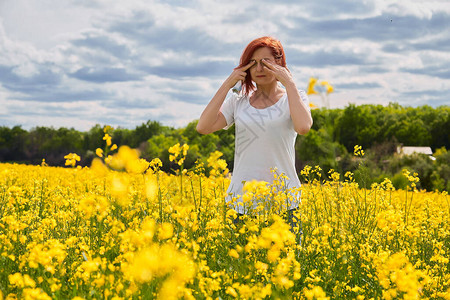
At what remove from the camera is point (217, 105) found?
3.62 meters

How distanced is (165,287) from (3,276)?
7.32 feet

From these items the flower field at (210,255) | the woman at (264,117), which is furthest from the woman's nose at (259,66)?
the flower field at (210,255)

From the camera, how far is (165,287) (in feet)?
6.08

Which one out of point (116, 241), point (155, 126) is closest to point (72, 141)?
point (155, 126)

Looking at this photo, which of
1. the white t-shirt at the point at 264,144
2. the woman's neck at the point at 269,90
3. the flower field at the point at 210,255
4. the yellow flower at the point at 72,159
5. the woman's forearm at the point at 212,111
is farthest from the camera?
the yellow flower at the point at 72,159

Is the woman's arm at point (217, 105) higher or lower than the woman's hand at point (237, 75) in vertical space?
lower

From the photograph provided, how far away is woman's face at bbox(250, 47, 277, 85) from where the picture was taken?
3506mm

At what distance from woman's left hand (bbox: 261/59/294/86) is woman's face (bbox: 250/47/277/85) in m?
0.04

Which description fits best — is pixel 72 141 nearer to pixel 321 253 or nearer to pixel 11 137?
pixel 11 137

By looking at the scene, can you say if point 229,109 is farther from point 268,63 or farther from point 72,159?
point 72,159

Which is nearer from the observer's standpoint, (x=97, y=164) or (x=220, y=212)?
(x=97, y=164)

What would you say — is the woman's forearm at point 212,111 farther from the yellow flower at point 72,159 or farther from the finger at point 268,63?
the yellow flower at point 72,159

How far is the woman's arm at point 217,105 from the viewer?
11.6 feet

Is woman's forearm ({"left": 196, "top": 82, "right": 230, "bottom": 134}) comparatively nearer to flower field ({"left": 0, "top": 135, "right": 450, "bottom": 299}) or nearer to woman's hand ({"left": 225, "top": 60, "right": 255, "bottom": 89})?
woman's hand ({"left": 225, "top": 60, "right": 255, "bottom": 89})
